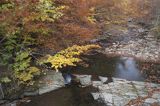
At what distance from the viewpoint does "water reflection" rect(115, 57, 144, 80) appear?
13.8m

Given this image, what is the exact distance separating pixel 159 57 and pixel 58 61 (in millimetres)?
8836

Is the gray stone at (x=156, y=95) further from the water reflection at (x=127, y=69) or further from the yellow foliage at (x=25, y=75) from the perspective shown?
the yellow foliage at (x=25, y=75)

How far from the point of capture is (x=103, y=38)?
18.9m

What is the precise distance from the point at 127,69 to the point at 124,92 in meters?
3.43

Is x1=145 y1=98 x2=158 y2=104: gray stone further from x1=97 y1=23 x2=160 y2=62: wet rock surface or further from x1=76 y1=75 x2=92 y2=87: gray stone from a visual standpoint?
x1=97 y1=23 x2=160 y2=62: wet rock surface

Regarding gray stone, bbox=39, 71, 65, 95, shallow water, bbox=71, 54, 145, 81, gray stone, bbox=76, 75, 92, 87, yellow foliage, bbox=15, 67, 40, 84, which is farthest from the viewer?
shallow water, bbox=71, 54, 145, 81

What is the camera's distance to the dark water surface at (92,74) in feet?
35.6

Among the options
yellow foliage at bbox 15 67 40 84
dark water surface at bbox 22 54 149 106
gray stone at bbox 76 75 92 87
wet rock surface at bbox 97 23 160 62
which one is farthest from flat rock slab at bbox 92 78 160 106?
wet rock surface at bbox 97 23 160 62

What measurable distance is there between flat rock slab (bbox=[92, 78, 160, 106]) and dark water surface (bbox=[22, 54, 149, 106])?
1.34 ft

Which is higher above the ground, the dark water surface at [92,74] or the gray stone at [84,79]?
the gray stone at [84,79]

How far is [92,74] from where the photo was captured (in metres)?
13.5

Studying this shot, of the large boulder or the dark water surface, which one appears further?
the large boulder

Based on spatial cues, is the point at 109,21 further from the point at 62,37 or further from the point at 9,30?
the point at 9,30

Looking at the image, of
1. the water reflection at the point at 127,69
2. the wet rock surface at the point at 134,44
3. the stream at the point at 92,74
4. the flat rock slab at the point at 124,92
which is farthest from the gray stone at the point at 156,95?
the wet rock surface at the point at 134,44
